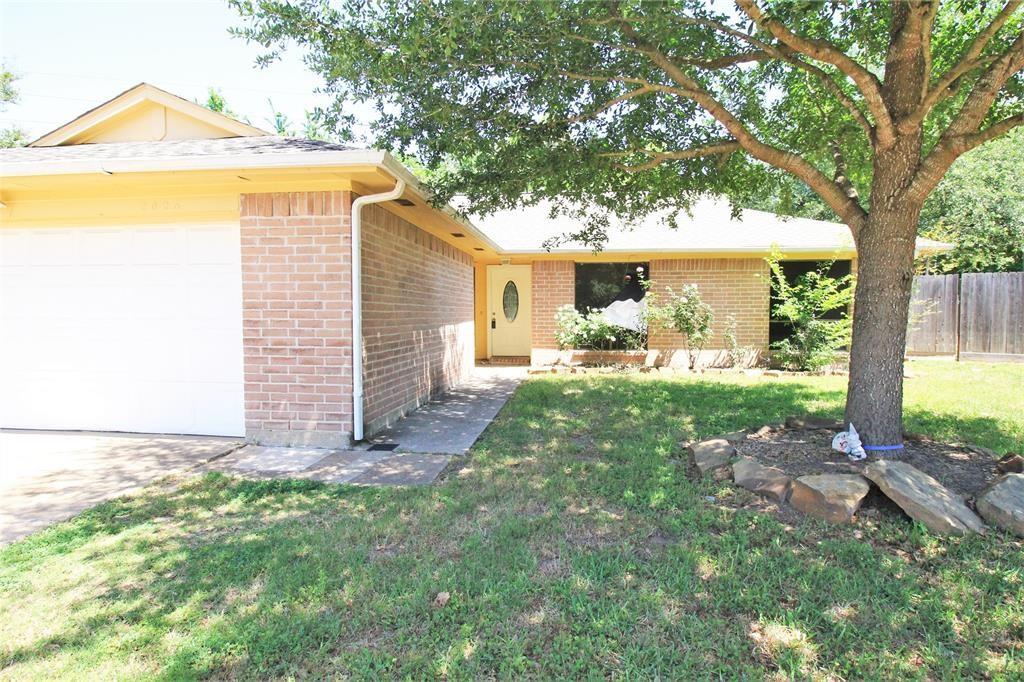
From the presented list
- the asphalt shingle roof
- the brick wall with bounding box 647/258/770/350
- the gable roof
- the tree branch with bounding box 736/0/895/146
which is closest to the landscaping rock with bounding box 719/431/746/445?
the tree branch with bounding box 736/0/895/146

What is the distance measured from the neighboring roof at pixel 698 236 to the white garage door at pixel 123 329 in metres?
6.34

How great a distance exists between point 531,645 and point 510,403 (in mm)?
6065

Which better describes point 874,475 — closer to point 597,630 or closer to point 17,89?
point 597,630

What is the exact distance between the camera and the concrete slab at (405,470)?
4.75 metres

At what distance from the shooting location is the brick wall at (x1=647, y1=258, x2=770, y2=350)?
40.3 ft

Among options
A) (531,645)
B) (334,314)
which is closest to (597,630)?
(531,645)

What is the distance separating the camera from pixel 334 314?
18.8ft

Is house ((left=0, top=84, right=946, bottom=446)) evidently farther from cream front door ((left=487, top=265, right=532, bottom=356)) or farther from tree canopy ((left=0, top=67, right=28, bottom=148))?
tree canopy ((left=0, top=67, right=28, bottom=148))

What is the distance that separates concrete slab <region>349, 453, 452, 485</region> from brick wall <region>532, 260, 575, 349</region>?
748 cm

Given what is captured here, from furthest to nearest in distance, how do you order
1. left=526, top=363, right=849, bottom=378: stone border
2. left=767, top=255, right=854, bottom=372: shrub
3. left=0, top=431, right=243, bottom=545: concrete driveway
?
left=526, top=363, right=849, bottom=378: stone border → left=767, top=255, right=854, bottom=372: shrub → left=0, top=431, right=243, bottom=545: concrete driveway

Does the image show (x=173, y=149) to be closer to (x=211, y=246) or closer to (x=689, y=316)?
(x=211, y=246)

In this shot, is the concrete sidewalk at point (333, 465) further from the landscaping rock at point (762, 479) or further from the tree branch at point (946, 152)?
the tree branch at point (946, 152)

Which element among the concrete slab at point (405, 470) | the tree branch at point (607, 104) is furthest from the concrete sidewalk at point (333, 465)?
the tree branch at point (607, 104)

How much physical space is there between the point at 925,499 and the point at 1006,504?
50 centimetres
